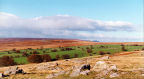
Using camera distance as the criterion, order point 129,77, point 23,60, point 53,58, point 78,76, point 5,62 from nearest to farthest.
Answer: point 129,77, point 78,76, point 5,62, point 23,60, point 53,58

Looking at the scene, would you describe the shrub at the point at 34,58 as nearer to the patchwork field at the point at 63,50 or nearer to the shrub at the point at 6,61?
the patchwork field at the point at 63,50

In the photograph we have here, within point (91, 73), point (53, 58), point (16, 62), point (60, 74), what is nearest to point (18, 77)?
point (60, 74)

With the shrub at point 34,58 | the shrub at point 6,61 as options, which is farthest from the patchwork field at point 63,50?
the shrub at point 6,61

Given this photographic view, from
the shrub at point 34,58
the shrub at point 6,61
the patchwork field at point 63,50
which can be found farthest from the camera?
the patchwork field at point 63,50

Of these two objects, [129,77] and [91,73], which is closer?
[129,77]

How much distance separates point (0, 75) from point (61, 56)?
4699cm

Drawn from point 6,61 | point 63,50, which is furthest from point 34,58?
point 63,50

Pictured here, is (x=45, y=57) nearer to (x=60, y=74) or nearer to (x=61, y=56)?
(x=61, y=56)

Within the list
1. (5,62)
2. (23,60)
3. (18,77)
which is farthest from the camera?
(23,60)

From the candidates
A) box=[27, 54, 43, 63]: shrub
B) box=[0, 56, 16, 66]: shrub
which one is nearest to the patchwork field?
box=[27, 54, 43, 63]: shrub

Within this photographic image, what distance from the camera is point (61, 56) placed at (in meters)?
77.0

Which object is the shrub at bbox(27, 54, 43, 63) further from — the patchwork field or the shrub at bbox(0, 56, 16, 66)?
the shrub at bbox(0, 56, 16, 66)

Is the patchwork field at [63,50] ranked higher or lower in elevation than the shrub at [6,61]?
higher

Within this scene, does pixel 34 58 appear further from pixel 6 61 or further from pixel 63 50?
pixel 63 50
